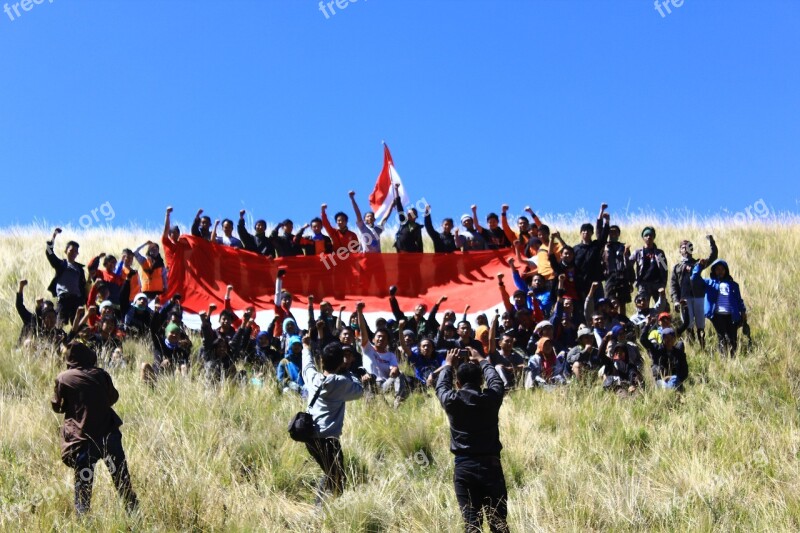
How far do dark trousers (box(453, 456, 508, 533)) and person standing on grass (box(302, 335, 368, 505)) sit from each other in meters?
1.22

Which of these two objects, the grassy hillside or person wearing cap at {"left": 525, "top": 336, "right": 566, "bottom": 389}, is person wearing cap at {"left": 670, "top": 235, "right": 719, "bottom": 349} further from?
person wearing cap at {"left": 525, "top": 336, "right": 566, "bottom": 389}

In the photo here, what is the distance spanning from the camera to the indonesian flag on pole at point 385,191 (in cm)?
1691

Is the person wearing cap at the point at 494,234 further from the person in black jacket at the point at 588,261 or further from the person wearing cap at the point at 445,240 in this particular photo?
the person in black jacket at the point at 588,261

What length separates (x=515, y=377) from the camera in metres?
10.3

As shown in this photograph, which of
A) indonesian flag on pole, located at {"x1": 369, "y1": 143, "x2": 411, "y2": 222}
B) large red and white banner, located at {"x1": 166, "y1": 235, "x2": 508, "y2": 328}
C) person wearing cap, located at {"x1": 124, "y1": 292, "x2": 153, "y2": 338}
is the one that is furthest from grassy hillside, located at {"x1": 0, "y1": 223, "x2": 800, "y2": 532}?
indonesian flag on pole, located at {"x1": 369, "y1": 143, "x2": 411, "y2": 222}

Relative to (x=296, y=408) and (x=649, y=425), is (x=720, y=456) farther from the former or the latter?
(x=296, y=408)

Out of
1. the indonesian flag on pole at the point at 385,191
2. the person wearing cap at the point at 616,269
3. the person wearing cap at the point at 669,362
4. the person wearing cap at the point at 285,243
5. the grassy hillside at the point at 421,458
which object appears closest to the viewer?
the grassy hillside at the point at 421,458

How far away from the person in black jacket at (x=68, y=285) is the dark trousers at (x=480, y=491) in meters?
8.47

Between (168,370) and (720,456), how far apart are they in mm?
6244

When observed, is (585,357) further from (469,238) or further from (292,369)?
(469,238)

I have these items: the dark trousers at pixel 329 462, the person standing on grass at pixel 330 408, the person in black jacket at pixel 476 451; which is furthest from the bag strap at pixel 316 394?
the person in black jacket at pixel 476 451

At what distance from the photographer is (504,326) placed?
11.6 meters

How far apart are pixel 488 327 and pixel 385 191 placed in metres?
5.88

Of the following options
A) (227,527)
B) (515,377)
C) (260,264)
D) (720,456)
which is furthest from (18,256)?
(720,456)
